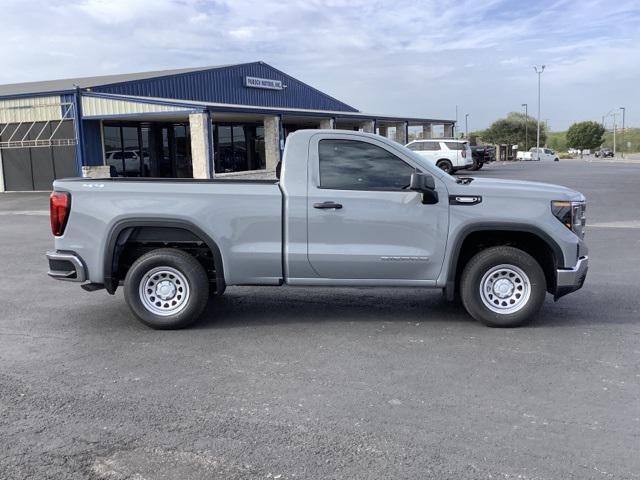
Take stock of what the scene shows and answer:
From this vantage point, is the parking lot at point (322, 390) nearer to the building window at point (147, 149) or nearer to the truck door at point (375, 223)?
the truck door at point (375, 223)

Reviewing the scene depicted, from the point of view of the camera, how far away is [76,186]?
20.5ft

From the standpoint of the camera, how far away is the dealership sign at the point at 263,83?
37.1 m

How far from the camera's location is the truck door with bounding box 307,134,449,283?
6.14m

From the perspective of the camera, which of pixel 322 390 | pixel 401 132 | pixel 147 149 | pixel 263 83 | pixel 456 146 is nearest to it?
pixel 322 390

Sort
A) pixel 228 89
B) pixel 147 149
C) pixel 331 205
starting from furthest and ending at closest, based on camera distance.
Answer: pixel 228 89, pixel 147 149, pixel 331 205

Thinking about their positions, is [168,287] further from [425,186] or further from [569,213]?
[569,213]

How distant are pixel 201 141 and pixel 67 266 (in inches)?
773

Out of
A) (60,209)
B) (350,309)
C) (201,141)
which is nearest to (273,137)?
(201,141)

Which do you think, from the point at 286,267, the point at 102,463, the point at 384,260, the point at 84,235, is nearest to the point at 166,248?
the point at 84,235

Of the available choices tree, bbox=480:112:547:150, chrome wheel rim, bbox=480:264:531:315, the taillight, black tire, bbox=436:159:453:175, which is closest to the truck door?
chrome wheel rim, bbox=480:264:531:315

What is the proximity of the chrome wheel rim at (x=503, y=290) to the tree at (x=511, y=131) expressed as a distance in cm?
9028

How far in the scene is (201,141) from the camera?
25.4 metres

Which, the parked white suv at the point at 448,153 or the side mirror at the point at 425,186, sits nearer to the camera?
the side mirror at the point at 425,186

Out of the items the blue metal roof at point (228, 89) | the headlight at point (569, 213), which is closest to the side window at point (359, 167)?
the headlight at point (569, 213)
